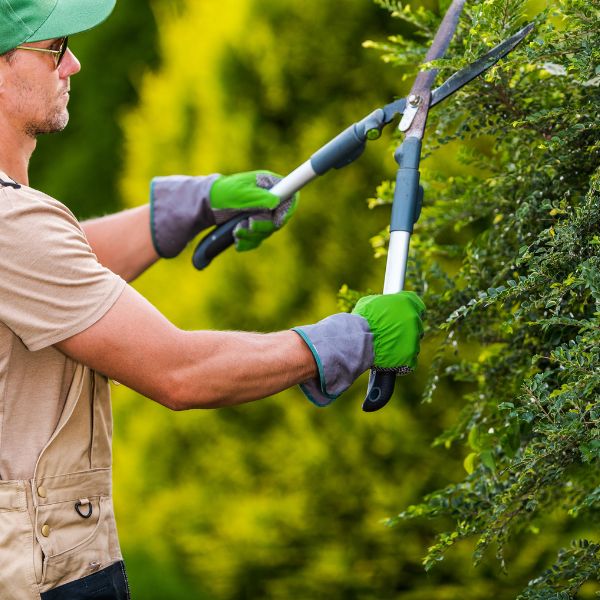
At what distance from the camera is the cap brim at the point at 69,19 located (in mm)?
2480

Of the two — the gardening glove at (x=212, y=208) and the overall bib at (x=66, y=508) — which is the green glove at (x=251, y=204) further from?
the overall bib at (x=66, y=508)

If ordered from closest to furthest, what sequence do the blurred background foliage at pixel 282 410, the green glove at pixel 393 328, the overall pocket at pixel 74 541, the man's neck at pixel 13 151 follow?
the overall pocket at pixel 74 541 → the green glove at pixel 393 328 → the man's neck at pixel 13 151 → the blurred background foliage at pixel 282 410

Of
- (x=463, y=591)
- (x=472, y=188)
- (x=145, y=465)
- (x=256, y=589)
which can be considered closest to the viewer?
(x=472, y=188)

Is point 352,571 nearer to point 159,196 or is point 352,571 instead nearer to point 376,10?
point 159,196

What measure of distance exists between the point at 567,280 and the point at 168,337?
2.73 feet

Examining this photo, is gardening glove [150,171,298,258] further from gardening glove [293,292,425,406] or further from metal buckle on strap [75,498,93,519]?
metal buckle on strap [75,498,93,519]

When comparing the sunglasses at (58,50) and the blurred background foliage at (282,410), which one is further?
the blurred background foliage at (282,410)

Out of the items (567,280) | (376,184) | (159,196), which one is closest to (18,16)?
(159,196)

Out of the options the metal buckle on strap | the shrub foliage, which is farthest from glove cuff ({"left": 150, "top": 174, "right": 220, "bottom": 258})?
the metal buckle on strap

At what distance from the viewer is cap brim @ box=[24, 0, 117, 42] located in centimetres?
248

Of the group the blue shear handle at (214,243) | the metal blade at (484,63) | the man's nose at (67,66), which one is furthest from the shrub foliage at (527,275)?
the man's nose at (67,66)

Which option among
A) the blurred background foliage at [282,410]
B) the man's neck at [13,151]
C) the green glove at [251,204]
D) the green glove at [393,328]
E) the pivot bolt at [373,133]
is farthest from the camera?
the blurred background foliage at [282,410]

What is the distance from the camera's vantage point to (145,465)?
4.84 meters

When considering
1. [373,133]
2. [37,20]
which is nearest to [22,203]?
[37,20]
